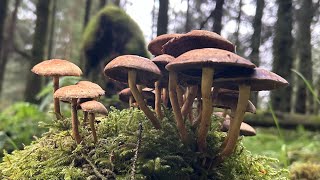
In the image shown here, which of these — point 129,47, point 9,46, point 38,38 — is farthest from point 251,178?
point 9,46

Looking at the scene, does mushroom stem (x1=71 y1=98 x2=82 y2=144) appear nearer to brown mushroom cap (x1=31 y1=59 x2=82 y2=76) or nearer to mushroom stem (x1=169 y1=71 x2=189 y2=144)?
brown mushroom cap (x1=31 y1=59 x2=82 y2=76)

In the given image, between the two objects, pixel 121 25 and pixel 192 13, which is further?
pixel 121 25

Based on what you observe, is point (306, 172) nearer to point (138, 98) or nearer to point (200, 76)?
point (200, 76)

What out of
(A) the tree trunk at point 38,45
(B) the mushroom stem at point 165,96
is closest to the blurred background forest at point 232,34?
(A) the tree trunk at point 38,45

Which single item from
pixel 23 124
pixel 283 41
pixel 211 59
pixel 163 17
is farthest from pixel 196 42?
pixel 283 41

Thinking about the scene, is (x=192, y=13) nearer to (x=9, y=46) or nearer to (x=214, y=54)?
(x=214, y=54)

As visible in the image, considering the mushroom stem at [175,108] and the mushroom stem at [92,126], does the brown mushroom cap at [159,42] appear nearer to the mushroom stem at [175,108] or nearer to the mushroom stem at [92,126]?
the mushroom stem at [175,108]
